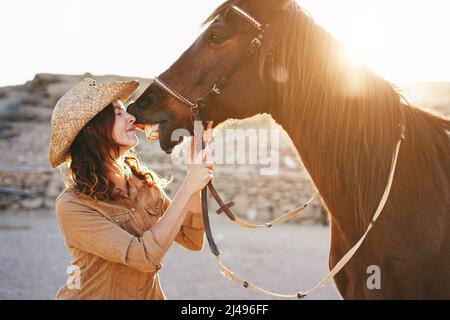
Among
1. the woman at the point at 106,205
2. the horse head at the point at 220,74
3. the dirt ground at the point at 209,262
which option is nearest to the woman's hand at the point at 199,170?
the woman at the point at 106,205

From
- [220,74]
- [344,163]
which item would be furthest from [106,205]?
[344,163]

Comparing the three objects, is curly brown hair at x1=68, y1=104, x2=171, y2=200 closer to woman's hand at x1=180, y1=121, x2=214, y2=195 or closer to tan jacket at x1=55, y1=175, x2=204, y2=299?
tan jacket at x1=55, y1=175, x2=204, y2=299

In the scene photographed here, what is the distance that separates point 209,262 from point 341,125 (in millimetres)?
6498

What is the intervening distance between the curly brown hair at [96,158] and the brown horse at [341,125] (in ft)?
0.63

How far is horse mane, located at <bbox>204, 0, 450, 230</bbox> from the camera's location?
7.25 feet

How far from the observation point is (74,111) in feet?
7.90

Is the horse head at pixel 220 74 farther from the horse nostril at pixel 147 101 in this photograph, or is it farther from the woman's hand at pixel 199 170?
the woman's hand at pixel 199 170

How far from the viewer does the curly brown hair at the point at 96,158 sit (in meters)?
2.40

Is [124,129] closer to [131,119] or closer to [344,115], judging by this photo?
[131,119]

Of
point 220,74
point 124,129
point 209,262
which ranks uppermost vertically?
point 220,74

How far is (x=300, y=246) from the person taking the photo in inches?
374

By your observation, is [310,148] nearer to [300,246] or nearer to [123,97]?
[123,97]

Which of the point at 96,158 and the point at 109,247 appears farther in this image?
the point at 96,158
